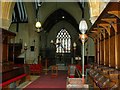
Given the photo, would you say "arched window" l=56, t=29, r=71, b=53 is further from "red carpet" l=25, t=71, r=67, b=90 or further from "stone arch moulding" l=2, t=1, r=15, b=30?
"red carpet" l=25, t=71, r=67, b=90

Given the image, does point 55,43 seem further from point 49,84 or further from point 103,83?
point 103,83

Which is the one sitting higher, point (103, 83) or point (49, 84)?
point (103, 83)

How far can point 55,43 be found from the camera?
2683cm

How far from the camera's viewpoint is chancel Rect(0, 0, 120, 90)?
859cm

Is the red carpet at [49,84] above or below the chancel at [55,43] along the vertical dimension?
below

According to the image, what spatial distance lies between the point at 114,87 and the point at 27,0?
63.9 ft

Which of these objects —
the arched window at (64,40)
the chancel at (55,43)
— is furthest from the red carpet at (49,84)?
the arched window at (64,40)

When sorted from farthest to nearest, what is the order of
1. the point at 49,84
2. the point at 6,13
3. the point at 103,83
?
the point at 6,13, the point at 49,84, the point at 103,83

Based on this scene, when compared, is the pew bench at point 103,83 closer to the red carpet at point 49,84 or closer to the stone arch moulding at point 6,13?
the red carpet at point 49,84

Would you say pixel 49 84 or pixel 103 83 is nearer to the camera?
pixel 103 83

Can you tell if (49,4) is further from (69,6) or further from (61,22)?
(61,22)

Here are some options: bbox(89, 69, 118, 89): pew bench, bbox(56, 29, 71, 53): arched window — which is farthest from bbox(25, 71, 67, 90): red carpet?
bbox(56, 29, 71, 53): arched window

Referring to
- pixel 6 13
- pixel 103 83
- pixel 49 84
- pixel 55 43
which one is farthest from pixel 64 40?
pixel 103 83

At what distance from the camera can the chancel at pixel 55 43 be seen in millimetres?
8594
